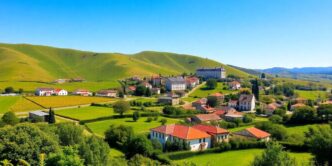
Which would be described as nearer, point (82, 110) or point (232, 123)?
point (232, 123)

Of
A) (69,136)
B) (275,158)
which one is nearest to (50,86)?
(69,136)

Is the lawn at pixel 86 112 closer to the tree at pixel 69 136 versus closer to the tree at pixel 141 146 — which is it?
the tree at pixel 141 146

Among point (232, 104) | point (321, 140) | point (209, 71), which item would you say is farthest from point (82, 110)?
point (209, 71)

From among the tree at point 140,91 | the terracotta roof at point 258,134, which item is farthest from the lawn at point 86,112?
the terracotta roof at point 258,134

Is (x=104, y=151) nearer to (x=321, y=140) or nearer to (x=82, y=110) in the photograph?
(x=321, y=140)

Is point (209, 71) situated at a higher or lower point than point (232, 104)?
higher

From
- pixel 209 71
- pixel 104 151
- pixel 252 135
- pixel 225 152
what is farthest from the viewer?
pixel 209 71

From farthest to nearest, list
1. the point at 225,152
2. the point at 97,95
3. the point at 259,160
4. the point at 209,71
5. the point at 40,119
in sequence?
1. the point at 209,71
2. the point at 97,95
3. the point at 40,119
4. the point at 225,152
5. the point at 259,160
